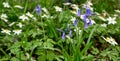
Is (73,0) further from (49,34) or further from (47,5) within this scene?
(49,34)

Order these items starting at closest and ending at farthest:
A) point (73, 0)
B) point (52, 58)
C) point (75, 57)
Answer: point (75, 57) → point (52, 58) → point (73, 0)

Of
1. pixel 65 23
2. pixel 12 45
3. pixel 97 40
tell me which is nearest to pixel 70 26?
pixel 65 23

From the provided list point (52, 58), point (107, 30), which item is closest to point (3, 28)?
point (52, 58)

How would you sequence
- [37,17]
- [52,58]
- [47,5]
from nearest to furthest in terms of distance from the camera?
[52,58] → [37,17] → [47,5]

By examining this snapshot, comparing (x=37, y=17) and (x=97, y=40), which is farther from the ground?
(x=37, y=17)

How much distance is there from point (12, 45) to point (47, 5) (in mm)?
1088

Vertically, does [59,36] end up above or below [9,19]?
below

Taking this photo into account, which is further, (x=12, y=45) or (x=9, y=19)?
(x=9, y=19)

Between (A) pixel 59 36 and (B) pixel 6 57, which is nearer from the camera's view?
(B) pixel 6 57

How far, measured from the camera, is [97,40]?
3.16 metres

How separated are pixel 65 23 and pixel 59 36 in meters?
0.15

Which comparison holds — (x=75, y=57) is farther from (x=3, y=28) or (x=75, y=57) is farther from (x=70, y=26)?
(x=3, y=28)

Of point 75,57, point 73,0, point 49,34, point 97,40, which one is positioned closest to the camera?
point 75,57

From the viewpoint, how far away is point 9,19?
3365 mm
